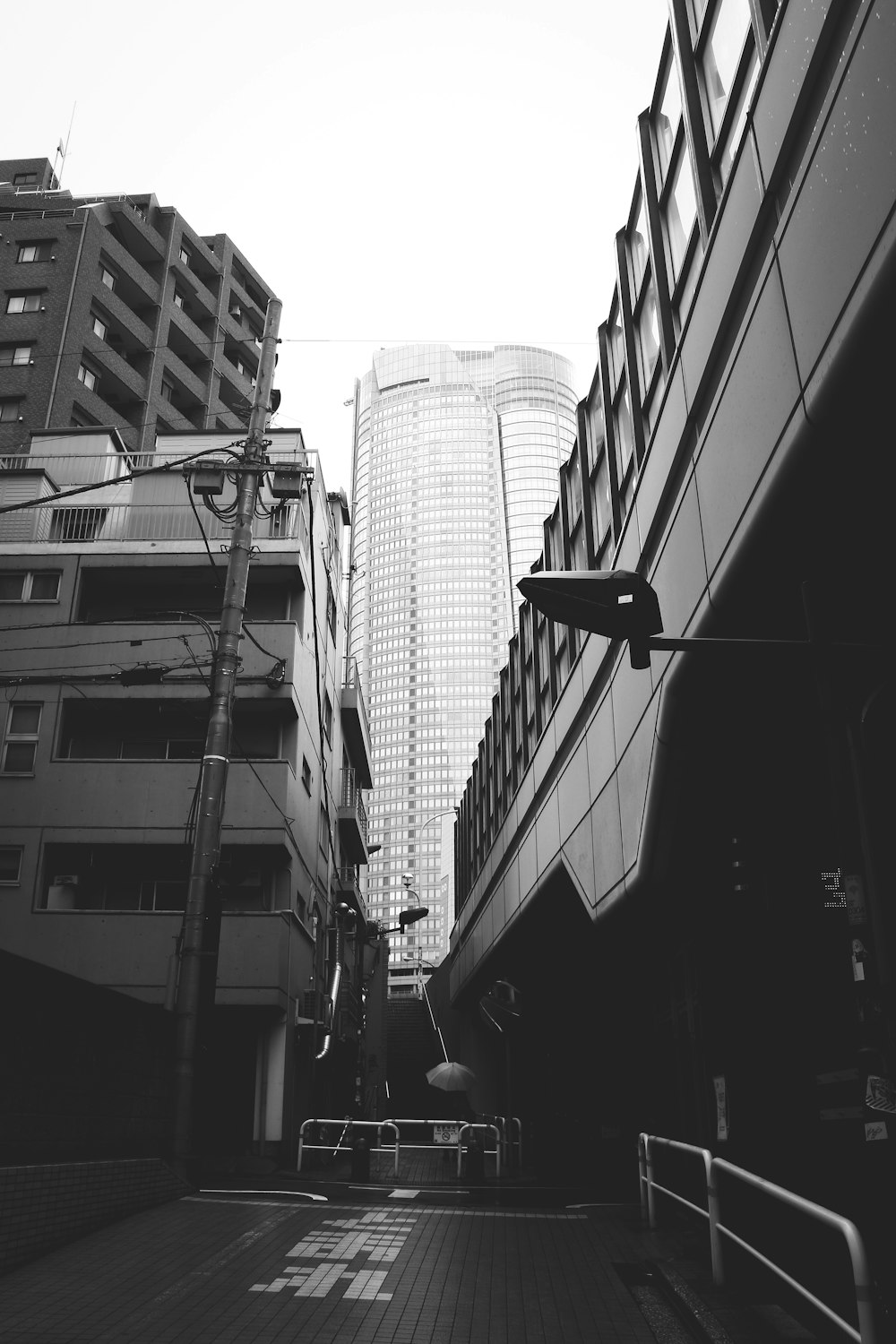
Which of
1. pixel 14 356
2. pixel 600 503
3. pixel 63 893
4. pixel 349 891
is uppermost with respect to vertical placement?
pixel 14 356

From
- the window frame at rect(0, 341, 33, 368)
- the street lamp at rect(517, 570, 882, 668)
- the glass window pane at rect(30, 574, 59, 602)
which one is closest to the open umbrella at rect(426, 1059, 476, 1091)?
the glass window pane at rect(30, 574, 59, 602)

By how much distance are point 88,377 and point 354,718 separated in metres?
18.6

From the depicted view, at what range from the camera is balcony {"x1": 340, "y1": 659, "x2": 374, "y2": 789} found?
38109 mm

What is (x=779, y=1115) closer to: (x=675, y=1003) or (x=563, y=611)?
(x=675, y=1003)

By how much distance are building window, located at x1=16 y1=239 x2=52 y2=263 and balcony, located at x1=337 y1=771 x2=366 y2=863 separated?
85.3ft

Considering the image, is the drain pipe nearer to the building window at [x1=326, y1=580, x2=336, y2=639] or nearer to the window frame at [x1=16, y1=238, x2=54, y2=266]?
the building window at [x1=326, y1=580, x2=336, y2=639]

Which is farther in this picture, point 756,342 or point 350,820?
point 350,820

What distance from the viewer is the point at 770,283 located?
20.8ft

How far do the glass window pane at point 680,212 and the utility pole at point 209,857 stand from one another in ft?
26.4

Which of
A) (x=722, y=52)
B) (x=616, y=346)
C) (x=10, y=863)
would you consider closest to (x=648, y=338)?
(x=616, y=346)

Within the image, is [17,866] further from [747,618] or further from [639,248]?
[747,618]

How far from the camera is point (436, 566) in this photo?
577 feet

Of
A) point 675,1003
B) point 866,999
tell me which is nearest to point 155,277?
point 675,1003

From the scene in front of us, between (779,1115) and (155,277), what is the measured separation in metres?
47.7
